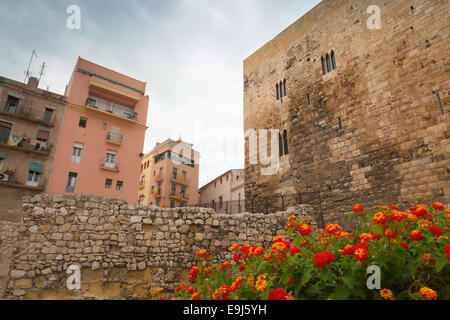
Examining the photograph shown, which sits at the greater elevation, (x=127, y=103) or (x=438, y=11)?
(x=127, y=103)

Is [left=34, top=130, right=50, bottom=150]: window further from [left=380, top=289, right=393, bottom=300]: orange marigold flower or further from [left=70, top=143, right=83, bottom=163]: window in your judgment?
[left=380, top=289, right=393, bottom=300]: orange marigold flower

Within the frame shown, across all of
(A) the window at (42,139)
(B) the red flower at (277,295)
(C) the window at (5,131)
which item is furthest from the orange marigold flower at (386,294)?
(C) the window at (5,131)

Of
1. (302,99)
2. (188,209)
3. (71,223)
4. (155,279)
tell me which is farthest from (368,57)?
(71,223)

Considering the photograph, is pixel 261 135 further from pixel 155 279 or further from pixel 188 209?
pixel 155 279

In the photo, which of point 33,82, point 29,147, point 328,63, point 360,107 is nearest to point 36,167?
point 29,147

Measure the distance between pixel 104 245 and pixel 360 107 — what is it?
10152 mm

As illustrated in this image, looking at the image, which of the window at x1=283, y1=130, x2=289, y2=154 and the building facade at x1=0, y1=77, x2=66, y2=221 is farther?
the building facade at x1=0, y1=77, x2=66, y2=221

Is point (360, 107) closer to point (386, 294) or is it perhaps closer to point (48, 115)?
point (386, 294)

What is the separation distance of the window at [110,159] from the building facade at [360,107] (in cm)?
1057

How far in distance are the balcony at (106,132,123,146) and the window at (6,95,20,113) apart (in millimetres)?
5577

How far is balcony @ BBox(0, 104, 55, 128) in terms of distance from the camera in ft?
52.2

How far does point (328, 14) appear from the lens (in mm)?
12133

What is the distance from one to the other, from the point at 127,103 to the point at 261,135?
1244cm

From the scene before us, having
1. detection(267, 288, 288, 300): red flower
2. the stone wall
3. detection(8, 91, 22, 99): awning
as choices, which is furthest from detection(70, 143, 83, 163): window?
detection(267, 288, 288, 300): red flower
